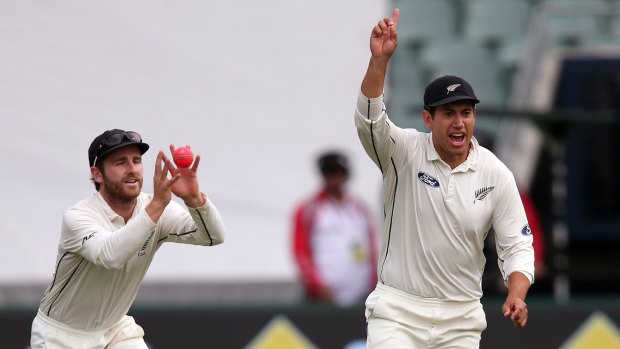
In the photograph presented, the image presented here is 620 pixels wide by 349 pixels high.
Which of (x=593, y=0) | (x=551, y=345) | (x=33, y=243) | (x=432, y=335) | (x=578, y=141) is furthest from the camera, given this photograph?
(x=593, y=0)

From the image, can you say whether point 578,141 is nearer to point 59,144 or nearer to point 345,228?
point 345,228

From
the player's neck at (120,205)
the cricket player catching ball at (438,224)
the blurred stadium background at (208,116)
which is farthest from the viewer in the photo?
the blurred stadium background at (208,116)

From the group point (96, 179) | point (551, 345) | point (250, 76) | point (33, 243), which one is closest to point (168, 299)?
point (33, 243)

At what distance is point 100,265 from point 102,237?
193 millimetres

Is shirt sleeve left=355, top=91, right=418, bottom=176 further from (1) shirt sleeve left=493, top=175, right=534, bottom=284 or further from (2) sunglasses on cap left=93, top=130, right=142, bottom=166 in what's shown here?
(2) sunglasses on cap left=93, top=130, right=142, bottom=166

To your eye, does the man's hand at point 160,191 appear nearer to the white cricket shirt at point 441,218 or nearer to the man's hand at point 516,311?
the white cricket shirt at point 441,218

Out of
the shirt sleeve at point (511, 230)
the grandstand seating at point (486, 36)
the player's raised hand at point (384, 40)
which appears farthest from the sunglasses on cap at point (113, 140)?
the grandstand seating at point (486, 36)

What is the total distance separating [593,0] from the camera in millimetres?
14195

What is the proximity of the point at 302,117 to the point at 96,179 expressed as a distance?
4.67 m

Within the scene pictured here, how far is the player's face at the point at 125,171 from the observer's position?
23.2ft

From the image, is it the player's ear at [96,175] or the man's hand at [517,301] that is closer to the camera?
the man's hand at [517,301]

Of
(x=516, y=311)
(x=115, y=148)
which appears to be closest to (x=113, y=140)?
(x=115, y=148)

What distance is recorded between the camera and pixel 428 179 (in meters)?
7.09

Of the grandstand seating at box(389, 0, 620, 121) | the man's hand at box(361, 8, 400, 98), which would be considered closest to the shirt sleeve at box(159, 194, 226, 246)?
the man's hand at box(361, 8, 400, 98)
